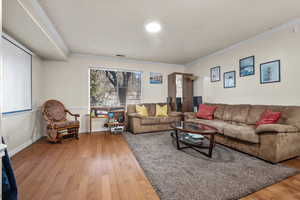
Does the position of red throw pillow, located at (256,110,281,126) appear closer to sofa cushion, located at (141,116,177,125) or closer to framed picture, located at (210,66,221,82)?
framed picture, located at (210,66,221,82)

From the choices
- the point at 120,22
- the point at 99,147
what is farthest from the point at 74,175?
the point at 120,22

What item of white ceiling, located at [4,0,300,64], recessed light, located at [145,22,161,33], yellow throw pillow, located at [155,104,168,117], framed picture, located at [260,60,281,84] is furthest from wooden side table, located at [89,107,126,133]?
framed picture, located at [260,60,281,84]

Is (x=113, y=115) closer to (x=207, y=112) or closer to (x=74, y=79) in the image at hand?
(x=74, y=79)

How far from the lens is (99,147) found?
2.93 metres

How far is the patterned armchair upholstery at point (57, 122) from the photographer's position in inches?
124

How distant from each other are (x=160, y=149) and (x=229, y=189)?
1.35m

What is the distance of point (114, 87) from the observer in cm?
462

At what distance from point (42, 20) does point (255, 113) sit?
14.2 feet

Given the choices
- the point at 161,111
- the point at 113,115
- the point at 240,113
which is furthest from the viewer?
the point at 161,111

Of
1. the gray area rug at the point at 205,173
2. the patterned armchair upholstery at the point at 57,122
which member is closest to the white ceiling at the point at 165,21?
the patterned armchair upholstery at the point at 57,122

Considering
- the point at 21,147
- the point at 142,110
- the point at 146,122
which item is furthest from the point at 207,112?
the point at 21,147

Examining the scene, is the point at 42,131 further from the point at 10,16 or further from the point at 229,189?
the point at 229,189

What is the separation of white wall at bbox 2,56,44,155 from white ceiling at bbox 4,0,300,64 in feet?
3.73

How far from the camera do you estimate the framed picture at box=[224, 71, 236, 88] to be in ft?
12.0
